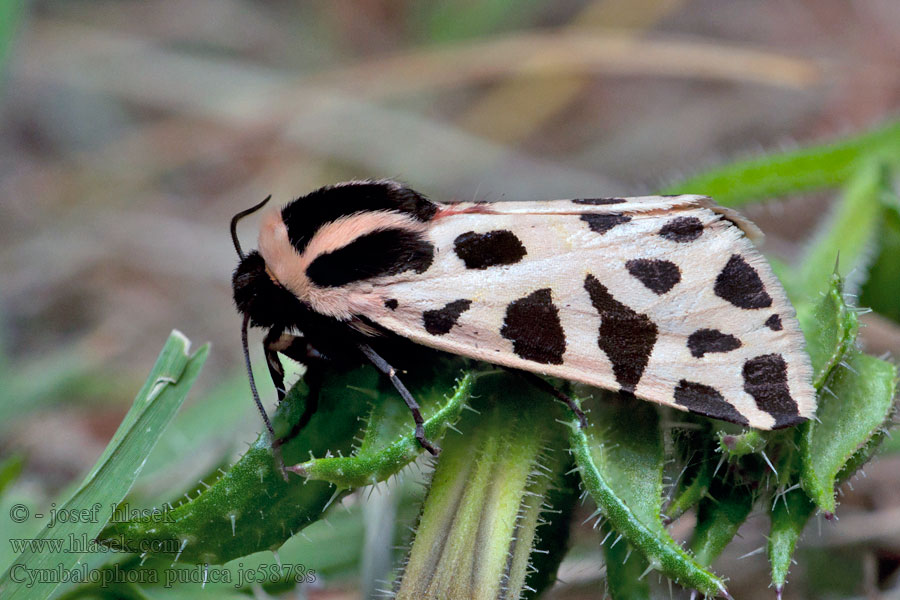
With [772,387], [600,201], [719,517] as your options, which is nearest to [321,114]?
[600,201]

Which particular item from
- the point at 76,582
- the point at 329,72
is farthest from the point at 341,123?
the point at 76,582

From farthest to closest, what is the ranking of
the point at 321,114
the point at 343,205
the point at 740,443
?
the point at 321,114 → the point at 343,205 → the point at 740,443

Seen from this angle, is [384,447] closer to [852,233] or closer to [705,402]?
[705,402]

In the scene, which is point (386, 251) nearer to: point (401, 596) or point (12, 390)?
point (401, 596)

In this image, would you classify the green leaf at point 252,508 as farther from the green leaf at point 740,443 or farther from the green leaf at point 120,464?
the green leaf at point 740,443

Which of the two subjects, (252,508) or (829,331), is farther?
(829,331)

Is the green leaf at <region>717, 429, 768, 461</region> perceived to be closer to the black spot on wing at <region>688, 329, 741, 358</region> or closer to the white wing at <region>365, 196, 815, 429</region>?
the white wing at <region>365, 196, 815, 429</region>
